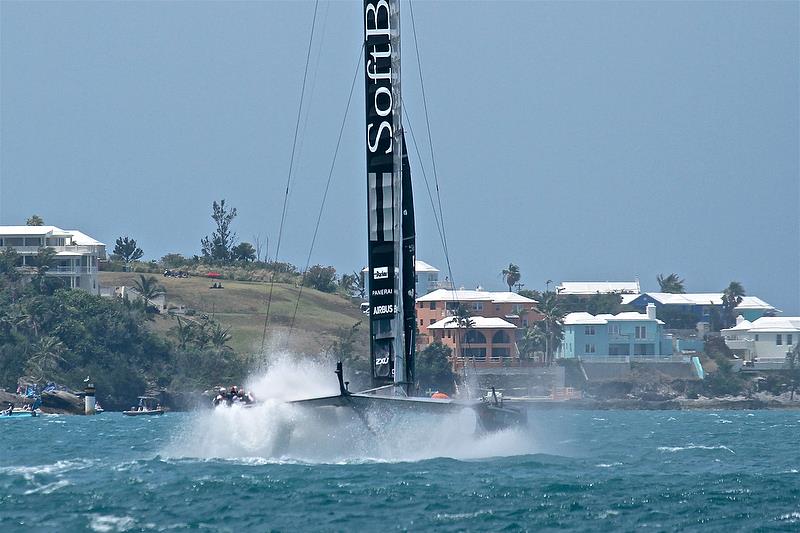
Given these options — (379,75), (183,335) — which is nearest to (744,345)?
(183,335)

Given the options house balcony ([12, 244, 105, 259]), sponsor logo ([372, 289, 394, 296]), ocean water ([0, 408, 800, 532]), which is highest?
house balcony ([12, 244, 105, 259])

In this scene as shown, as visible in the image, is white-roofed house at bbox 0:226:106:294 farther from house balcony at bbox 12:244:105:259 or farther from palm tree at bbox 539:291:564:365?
palm tree at bbox 539:291:564:365

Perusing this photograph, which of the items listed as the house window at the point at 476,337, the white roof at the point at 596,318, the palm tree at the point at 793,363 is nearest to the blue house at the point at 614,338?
the white roof at the point at 596,318

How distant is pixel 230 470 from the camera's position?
36.4 metres

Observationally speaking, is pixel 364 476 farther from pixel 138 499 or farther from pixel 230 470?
pixel 138 499

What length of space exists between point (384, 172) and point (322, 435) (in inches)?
292

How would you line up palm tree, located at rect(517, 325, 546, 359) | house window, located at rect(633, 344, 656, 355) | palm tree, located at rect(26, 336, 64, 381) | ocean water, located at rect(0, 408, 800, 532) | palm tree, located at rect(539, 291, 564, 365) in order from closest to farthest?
1. ocean water, located at rect(0, 408, 800, 532)
2. palm tree, located at rect(26, 336, 64, 381)
3. palm tree, located at rect(517, 325, 546, 359)
4. house window, located at rect(633, 344, 656, 355)
5. palm tree, located at rect(539, 291, 564, 365)

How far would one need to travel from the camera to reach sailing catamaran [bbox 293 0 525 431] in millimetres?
40438

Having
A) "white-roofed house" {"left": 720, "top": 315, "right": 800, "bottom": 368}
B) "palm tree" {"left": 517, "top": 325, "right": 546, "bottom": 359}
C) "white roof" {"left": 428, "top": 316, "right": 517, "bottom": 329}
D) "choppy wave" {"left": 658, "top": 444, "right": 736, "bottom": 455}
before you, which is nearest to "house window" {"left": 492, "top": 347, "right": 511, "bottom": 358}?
"white roof" {"left": 428, "top": 316, "right": 517, "bottom": 329}

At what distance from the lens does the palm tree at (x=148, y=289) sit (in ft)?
426

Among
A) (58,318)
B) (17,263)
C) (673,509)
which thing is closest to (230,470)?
(673,509)

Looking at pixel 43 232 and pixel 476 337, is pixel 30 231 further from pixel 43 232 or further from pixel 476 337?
pixel 476 337

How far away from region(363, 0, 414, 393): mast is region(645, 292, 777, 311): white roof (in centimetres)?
11604

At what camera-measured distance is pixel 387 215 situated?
40969 mm
